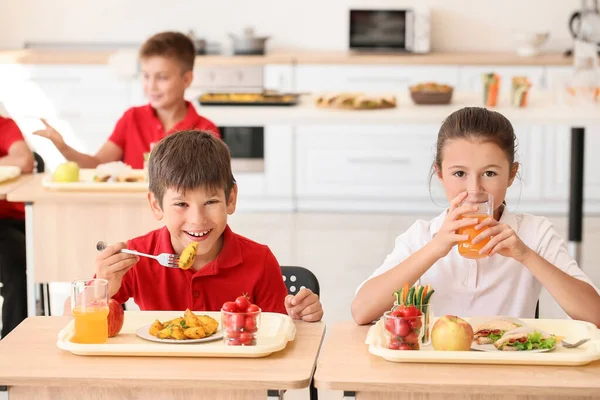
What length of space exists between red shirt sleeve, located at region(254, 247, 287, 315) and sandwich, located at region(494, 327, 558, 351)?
0.62 meters

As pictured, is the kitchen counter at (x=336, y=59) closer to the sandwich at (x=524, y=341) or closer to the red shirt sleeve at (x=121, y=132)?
the red shirt sleeve at (x=121, y=132)

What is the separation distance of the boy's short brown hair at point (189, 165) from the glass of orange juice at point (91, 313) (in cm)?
36

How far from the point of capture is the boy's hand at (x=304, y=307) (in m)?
2.08

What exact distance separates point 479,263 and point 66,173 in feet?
→ 5.55

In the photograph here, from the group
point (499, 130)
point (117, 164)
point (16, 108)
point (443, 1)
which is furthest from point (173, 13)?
point (499, 130)

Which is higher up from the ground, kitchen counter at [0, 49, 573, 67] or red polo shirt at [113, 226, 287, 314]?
kitchen counter at [0, 49, 573, 67]

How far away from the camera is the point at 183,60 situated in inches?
155

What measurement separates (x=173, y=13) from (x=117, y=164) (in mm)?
3391

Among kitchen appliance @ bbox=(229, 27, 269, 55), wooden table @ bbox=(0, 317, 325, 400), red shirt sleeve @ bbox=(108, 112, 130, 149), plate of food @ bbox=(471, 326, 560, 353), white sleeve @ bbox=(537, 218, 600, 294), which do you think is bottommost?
wooden table @ bbox=(0, 317, 325, 400)

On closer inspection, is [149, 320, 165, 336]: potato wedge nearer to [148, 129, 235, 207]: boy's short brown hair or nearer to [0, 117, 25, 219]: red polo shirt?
[148, 129, 235, 207]: boy's short brown hair

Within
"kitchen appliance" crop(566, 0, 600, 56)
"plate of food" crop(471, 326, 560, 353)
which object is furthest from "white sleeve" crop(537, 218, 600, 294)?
"kitchen appliance" crop(566, 0, 600, 56)

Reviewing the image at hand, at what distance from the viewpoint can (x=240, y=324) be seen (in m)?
1.83

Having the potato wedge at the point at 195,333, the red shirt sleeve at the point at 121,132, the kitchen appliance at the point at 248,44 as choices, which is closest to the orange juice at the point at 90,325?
the potato wedge at the point at 195,333

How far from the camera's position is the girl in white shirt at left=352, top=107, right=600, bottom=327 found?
6.77 ft
